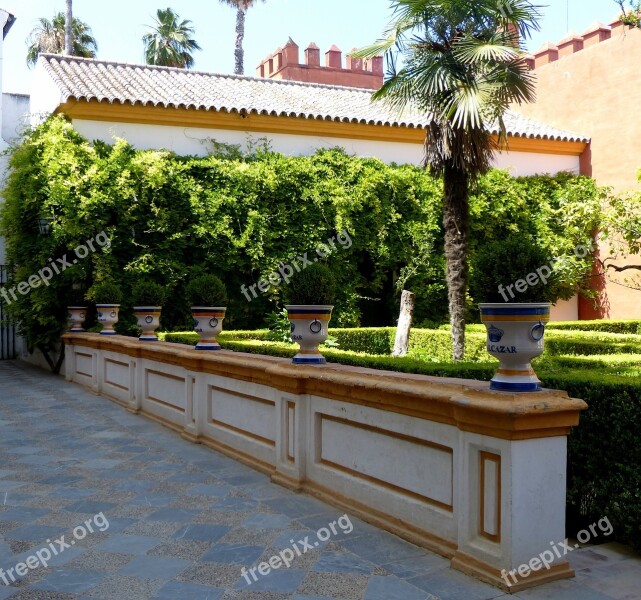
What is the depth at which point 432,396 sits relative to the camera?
165 inches

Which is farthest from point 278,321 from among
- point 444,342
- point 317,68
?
point 317,68

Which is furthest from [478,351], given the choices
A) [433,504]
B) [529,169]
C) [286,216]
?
[529,169]

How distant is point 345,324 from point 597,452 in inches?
460

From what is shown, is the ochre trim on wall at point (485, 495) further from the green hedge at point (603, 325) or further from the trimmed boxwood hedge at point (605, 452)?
the green hedge at point (603, 325)

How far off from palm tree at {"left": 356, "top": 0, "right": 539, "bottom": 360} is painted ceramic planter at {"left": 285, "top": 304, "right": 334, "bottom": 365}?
520cm

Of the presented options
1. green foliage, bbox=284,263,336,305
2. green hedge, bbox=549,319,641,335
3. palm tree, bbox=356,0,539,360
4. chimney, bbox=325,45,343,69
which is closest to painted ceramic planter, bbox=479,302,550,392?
green foliage, bbox=284,263,336,305

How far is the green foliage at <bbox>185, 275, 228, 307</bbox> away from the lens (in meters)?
8.31

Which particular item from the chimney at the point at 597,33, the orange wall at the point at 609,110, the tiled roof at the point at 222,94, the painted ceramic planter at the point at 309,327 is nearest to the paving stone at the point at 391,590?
the painted ceramic planter at the point at 309,327

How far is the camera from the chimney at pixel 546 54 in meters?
20.1

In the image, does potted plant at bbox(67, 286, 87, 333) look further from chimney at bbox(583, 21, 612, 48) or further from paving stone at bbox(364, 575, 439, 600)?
chimney at bbox(583, 21, 612, 48)

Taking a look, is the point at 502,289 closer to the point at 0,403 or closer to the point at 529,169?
the point at 0,403

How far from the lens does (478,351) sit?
1127cm

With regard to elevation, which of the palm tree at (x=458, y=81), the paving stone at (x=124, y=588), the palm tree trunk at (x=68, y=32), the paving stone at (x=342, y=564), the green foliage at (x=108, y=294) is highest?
the palm tree trunk at (x=68, y=32)

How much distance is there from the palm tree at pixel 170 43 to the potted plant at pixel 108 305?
22.9 metres
